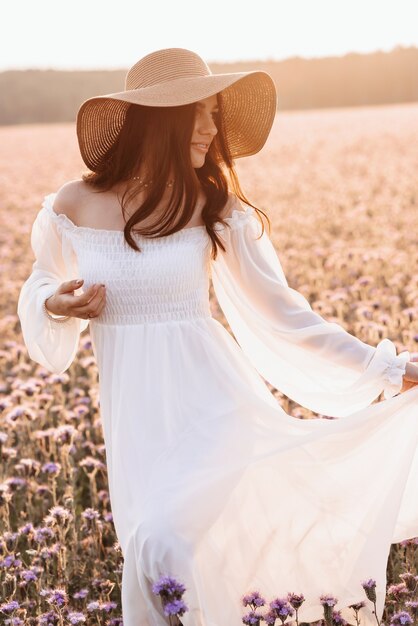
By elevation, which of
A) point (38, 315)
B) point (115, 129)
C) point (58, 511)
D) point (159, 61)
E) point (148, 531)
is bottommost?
point (58, 511)

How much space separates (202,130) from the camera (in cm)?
354

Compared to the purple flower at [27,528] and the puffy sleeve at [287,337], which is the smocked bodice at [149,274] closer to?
the puffy sleeve at [287,337]

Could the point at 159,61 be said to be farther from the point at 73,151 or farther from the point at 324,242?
the point at 73,151

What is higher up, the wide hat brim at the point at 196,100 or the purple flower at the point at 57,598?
the wide hat brim at the point at 196,100

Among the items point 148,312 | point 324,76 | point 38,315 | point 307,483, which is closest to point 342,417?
point 307,483

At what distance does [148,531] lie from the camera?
120 inches

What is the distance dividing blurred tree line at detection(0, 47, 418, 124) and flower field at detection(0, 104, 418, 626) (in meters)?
53.7

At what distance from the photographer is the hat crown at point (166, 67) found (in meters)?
3.49

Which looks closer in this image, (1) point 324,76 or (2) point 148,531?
(2) point 148,531

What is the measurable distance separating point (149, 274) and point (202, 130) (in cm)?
52

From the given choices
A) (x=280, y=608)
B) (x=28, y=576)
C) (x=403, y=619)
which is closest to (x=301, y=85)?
(x=28, y=576)

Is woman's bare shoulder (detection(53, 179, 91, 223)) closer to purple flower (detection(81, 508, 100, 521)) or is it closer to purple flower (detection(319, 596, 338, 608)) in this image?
purple flower (detection(81, 508, 100, 521))

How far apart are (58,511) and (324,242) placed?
6996mm

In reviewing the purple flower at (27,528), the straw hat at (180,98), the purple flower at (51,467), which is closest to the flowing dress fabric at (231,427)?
the straw hat at (180,98)
